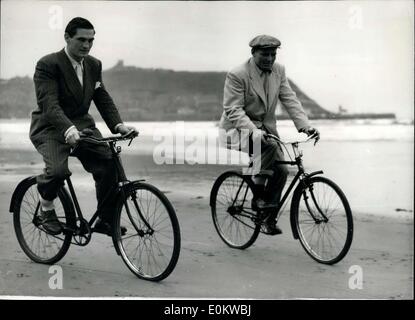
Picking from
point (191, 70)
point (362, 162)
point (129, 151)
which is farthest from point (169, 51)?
point (362, 162)

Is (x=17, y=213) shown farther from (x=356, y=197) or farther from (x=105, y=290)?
(x=356, y=197)

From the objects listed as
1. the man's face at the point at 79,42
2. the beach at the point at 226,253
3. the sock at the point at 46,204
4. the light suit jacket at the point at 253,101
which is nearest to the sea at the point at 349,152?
the beach at the point at 226,253

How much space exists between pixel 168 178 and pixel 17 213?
7.90 ft

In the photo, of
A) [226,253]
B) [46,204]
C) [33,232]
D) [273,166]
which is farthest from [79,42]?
[226,253]

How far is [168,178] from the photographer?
24.1ft

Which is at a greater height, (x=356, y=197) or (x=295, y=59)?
(x=295, y=59)

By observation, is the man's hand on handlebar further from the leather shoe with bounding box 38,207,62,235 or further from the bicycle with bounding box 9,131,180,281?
the leather shoe with bounding box 38,207,62,235

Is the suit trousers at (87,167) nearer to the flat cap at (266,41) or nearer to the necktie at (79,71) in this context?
the necktie at (79,71)

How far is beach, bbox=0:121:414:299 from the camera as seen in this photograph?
4695 millimetres

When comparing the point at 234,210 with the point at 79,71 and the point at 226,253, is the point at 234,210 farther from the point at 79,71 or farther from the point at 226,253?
the point at 79,71

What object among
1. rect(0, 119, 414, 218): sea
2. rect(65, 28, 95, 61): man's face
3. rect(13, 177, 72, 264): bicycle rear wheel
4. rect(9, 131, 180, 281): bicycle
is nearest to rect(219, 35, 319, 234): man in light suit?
rect(9, 131, 180, 281): bicycle

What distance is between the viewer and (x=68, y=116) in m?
4.78

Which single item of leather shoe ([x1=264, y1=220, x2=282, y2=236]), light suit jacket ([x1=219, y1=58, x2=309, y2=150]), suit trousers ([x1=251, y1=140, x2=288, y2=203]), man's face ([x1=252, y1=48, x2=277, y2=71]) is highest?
man's face ([x1=252, y1=48, x2=277, y2=71])

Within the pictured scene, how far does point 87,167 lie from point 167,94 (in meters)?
3.48
